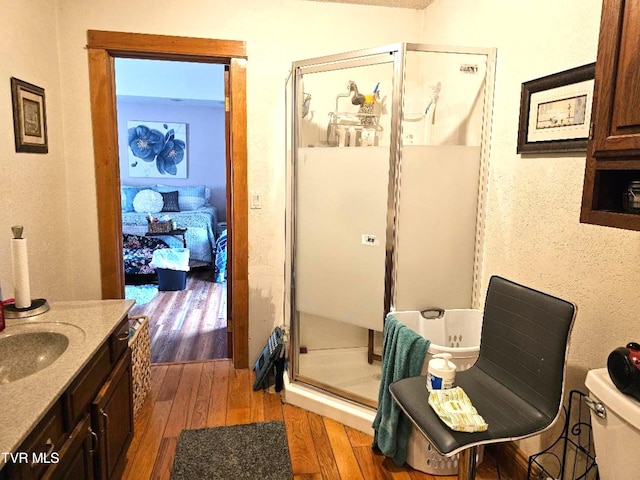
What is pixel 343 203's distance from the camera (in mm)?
2307

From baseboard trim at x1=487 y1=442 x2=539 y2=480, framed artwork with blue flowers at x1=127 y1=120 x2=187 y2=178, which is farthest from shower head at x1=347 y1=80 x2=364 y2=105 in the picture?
framed artwork with blue flowers at x1=127 y1=120 x2=187 y2=178

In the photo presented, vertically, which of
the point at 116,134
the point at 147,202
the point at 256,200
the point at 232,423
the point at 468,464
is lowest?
the point at 232,423

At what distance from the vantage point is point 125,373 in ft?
6.06

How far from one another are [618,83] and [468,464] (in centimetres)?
122

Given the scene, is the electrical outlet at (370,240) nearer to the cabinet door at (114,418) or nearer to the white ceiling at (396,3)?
the cabinet door at (114,418)

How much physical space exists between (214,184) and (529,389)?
6419 millimetres

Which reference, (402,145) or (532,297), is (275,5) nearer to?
(402,145)

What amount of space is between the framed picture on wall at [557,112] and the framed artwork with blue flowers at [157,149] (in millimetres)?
5978

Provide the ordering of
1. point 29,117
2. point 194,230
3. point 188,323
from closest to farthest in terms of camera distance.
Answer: point 29,117, point 188,323, point 194,230

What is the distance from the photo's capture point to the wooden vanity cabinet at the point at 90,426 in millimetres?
1091

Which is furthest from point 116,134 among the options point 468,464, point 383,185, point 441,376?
point 468,464

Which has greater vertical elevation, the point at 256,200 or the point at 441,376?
the point at 256,200

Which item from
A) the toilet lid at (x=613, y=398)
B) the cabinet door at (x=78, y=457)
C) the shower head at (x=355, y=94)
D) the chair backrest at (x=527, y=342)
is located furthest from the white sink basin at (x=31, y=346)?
the shower head at (x=355, y=94)

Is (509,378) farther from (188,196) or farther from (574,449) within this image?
(188,196)
